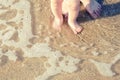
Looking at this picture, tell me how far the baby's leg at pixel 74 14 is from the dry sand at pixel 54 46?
0.20 feet

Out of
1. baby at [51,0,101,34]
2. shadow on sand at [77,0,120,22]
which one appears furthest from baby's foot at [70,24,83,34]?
shadow on sand at [77,0,120,22]

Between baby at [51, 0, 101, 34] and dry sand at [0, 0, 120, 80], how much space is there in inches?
2.4

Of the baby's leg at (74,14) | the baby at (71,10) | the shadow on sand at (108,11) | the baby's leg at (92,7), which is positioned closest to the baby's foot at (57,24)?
the baby at (71,10)

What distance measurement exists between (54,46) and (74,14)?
15.9 inches

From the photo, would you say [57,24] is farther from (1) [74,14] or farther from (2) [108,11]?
(2) [108,11]

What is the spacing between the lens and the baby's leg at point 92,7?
333 cm

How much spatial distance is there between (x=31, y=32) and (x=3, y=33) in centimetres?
30

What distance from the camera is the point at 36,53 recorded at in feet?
10.1

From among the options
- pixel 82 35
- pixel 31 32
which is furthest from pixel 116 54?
pixel 31 32

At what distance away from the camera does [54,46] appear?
3.13 m

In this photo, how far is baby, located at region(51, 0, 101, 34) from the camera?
10.5 ft

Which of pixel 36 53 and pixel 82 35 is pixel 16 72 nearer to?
pixel 36 53

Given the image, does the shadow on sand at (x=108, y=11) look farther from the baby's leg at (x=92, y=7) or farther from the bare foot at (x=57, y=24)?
the bare foot at (x=57, y=24)

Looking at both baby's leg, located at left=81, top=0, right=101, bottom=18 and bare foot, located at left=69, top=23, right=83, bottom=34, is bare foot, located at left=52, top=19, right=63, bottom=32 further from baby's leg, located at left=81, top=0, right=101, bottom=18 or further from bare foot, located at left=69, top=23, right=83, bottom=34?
baby's leg, located at left=81, top=0, right=101, bottom=18
